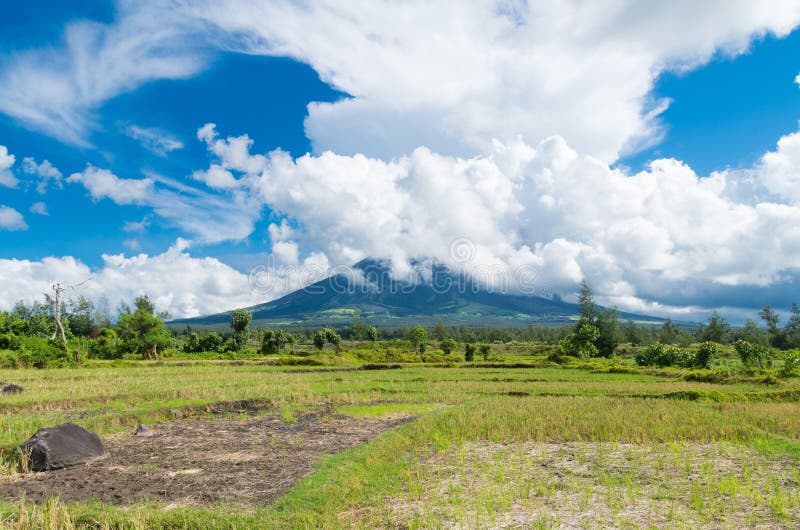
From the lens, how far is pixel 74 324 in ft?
302

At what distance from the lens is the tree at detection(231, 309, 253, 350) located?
6865 centimetres

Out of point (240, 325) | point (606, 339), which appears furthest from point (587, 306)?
point (240, 325)

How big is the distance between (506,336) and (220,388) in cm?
11921

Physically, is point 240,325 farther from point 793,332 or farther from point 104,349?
point 793,332

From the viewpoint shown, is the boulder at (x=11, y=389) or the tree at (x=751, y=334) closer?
the boulder at (x=11, y=389)

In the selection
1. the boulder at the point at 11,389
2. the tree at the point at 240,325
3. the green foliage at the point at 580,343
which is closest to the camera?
the boulder at the point at 11,389

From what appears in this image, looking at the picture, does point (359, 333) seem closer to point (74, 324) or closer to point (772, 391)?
point (74, 324)

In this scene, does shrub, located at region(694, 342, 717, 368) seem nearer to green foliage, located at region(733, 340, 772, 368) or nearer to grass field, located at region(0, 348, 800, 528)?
green foliage, located at region(733, 340, 772, 368)

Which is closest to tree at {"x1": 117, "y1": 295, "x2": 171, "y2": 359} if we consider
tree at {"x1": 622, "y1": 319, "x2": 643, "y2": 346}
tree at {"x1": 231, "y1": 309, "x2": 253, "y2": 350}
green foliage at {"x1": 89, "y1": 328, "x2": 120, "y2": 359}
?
green foliage at {"x1": 89, "y1": 328, "x2": 120, "y2": 359}

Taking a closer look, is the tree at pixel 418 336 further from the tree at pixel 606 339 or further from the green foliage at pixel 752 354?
the green foliage at pixel 752 354

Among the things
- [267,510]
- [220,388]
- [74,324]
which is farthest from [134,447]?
[74,324]

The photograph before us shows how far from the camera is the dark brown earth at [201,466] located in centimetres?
890

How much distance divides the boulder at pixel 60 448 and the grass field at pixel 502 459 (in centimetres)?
51

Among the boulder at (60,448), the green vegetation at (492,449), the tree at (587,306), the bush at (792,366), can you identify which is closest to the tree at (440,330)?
the tree at (587,306)
